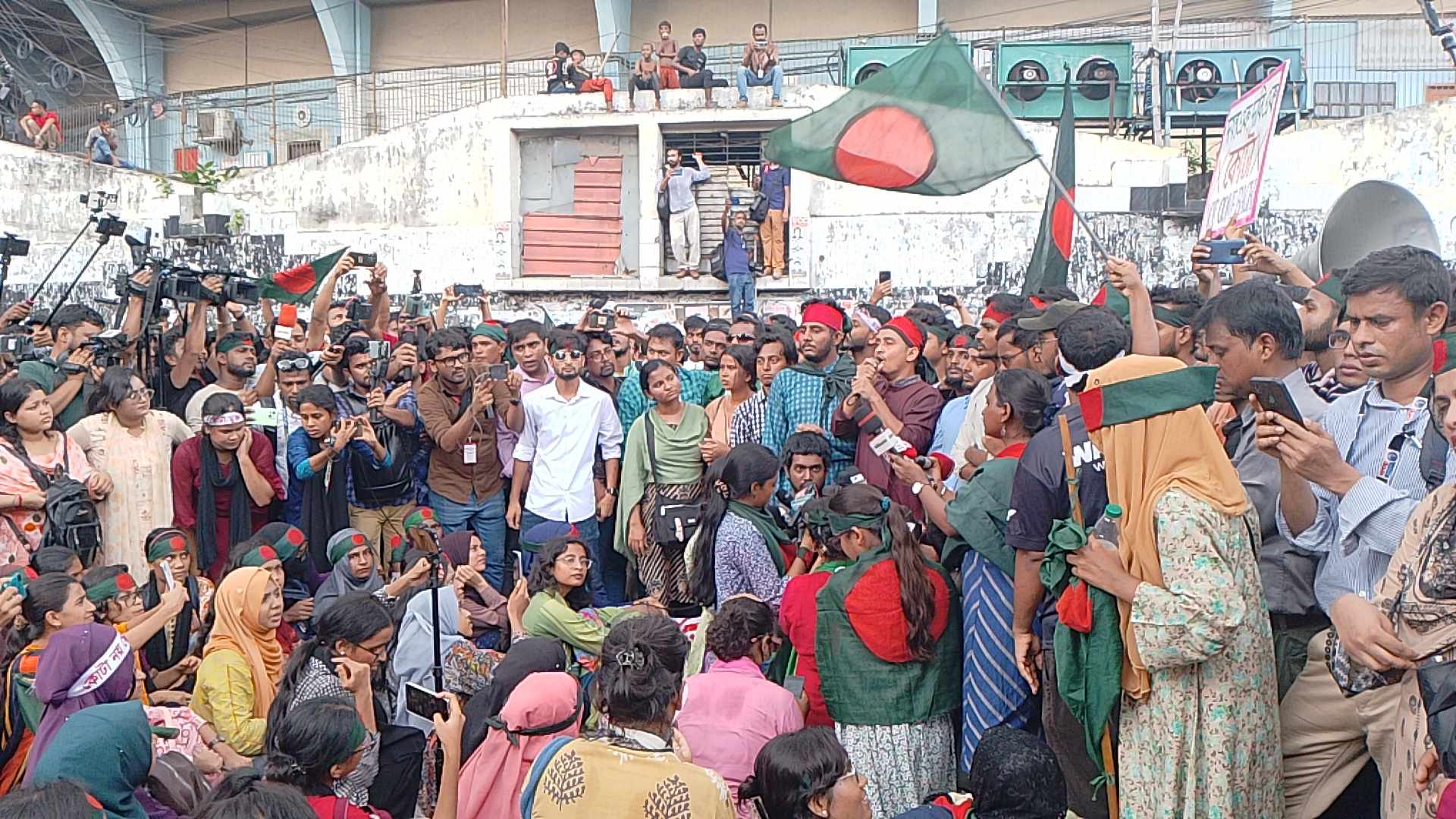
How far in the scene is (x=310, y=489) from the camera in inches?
250

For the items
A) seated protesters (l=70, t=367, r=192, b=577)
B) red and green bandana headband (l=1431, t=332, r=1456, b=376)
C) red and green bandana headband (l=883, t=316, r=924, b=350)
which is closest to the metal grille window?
red and green bandana headband (l=883, t=316, r=924, b=350)

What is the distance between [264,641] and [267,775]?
4.46 feet

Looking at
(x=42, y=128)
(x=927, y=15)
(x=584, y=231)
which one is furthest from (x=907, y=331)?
(x=42, y=128)

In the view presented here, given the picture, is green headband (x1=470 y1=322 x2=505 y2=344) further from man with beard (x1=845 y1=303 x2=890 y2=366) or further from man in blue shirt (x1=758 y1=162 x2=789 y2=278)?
man in blue shirt (x1=758 y1=162 x2=789 y2=278)

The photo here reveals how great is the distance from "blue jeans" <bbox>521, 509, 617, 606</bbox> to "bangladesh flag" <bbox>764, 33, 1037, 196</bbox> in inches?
83.0

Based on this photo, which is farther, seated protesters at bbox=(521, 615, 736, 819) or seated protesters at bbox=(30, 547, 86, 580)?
seated protesters at bbox=(30, 547, 86, 580)

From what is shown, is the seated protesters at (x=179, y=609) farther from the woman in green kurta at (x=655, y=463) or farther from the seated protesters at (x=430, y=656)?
the woman in green kurta at (x=655, y=463)

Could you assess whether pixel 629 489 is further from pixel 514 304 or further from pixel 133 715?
pixel 514 304

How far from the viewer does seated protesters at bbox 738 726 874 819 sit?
319 centimetres

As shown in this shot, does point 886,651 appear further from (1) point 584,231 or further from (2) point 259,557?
(1) point 584,231

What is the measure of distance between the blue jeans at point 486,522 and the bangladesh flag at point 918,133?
240 cm

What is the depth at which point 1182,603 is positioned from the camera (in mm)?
3074

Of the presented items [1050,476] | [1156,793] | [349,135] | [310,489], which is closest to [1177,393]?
[1050,476]

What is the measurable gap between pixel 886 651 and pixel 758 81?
14.8 meters
